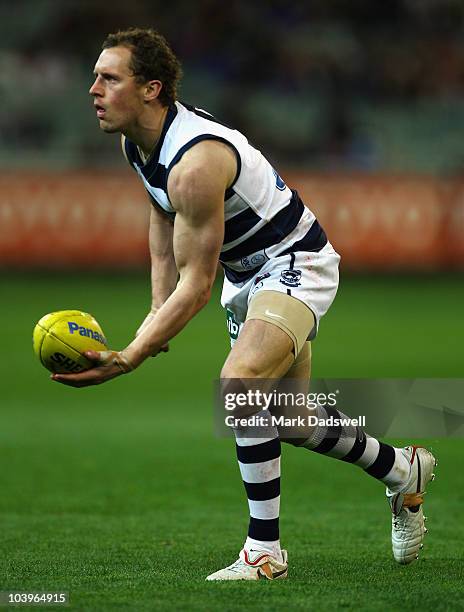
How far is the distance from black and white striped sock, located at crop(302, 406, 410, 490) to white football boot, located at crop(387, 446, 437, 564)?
0.05 meters

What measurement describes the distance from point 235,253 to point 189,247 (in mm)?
460

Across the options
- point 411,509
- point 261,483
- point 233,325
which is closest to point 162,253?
point 233,325

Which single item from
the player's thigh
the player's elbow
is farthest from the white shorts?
the player's elbow

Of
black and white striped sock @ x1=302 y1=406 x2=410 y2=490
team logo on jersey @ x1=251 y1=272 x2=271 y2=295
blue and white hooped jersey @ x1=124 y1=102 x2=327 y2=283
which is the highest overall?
blue and white hooped jersey @ x1=124 y1=102 x2=327 y2=283

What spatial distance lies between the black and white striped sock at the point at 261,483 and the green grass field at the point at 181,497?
23cm

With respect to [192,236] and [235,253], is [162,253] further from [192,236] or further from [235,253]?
[192,236]

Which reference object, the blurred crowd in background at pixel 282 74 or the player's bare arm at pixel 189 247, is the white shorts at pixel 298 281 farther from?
the blurred crowd in background at pixel 282 74

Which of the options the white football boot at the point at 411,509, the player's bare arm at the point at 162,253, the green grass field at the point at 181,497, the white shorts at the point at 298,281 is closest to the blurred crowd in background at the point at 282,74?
the green grass field at the point at 181,497

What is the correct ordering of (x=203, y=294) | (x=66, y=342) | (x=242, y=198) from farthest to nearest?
(x=242, y=198)
(x=203, y=294)
(x=66, y=342)

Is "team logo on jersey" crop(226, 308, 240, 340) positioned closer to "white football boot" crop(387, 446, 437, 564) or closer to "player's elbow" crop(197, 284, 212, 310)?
"player's elbow" crop(197, 284, 212, 310)

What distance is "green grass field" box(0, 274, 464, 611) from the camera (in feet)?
16.6

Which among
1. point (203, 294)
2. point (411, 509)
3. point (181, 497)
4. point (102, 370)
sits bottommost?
point (181, 497)

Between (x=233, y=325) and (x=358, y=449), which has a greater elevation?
(x=233, y=325)

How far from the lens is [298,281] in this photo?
18.5 feet
